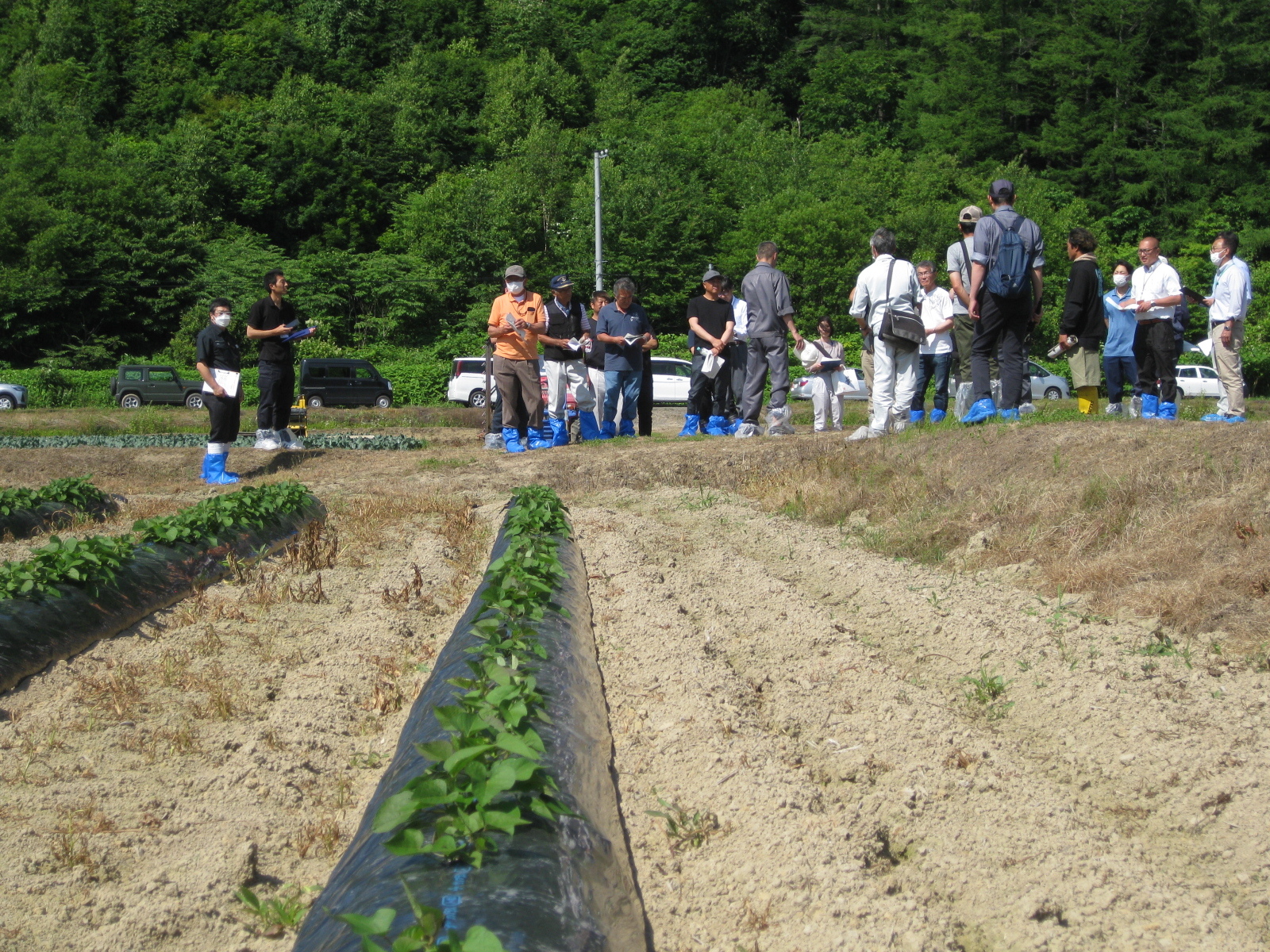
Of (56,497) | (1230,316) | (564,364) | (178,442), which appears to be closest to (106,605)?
(56,497)

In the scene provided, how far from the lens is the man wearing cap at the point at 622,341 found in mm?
10930

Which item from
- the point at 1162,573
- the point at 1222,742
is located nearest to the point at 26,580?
the point at 1222,742

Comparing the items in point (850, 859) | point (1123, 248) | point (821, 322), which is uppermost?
point (1123, 248)

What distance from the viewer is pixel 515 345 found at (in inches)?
422

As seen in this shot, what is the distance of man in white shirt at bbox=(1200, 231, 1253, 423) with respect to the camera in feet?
28.1

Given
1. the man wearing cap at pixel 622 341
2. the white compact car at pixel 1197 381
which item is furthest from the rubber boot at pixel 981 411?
the white compact car at pixel 1197 381

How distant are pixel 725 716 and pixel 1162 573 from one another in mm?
2382

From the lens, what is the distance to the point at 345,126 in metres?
60.2

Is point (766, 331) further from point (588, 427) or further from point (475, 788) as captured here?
point (475, 788)

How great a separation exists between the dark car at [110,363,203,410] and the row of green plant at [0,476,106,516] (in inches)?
1055

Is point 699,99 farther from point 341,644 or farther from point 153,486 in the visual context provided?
point 341,644

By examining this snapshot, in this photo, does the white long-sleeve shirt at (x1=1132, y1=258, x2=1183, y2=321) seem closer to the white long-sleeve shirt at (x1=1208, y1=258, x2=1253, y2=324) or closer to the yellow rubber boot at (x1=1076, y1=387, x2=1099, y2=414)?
the white long-sleeve shirt at (x1=1208, y1=258, x2=1253, y2=324)

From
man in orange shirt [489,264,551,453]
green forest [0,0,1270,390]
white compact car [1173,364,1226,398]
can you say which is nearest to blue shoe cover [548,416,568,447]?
man in orange shirt [489,264,551,453]

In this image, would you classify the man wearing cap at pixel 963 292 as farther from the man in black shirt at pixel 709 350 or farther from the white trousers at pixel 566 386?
the white trousers at pixel 566 386
